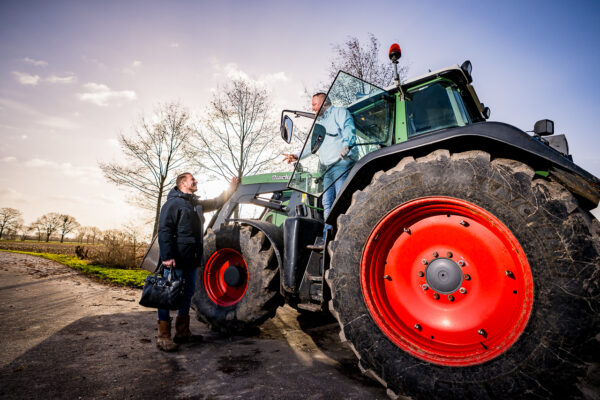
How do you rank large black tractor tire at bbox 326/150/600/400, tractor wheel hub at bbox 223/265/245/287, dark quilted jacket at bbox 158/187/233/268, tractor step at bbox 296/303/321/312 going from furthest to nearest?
tractor wheel hub at bbox 223/265/245/287 → dark quilted jacket at bbox 158/187/233/268 → tractor step at bbox 296/303/321/312 → large black tractor tire at bbox 326/150/600/400

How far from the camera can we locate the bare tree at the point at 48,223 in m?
67.2

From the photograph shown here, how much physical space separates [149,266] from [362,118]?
3.81 metres

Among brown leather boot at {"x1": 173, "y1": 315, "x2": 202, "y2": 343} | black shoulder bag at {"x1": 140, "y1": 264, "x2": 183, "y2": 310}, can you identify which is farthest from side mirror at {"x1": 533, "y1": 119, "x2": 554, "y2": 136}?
brown leather boot at {"x1": 173, "y1": 315, "x2": 202, "y2": 343}

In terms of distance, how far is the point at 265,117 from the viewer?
1477 cm

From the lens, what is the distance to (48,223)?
67.9 meters

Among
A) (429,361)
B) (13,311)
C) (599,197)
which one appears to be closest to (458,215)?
(599,197)

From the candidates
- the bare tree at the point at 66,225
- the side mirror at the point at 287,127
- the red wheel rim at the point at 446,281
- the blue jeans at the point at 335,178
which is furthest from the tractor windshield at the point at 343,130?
the bare tree at the point at 66,225

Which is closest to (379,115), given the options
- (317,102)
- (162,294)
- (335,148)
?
(335,148)

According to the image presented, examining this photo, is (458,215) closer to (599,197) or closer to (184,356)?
(599,197)

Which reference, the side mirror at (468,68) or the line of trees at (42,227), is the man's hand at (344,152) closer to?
the side mirror at (468,68)

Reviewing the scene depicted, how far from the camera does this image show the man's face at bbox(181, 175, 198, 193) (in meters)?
3.53

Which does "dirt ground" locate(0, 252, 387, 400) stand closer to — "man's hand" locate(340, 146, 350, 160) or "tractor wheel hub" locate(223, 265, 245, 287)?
"tractor wheel hub" locate(223, 265, 245, 287)

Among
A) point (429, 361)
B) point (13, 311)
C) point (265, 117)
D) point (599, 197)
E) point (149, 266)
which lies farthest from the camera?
point (265, 117)

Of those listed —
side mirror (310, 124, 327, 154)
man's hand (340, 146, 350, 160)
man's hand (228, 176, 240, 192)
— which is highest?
side mirror (310, 124, 327, 154)
